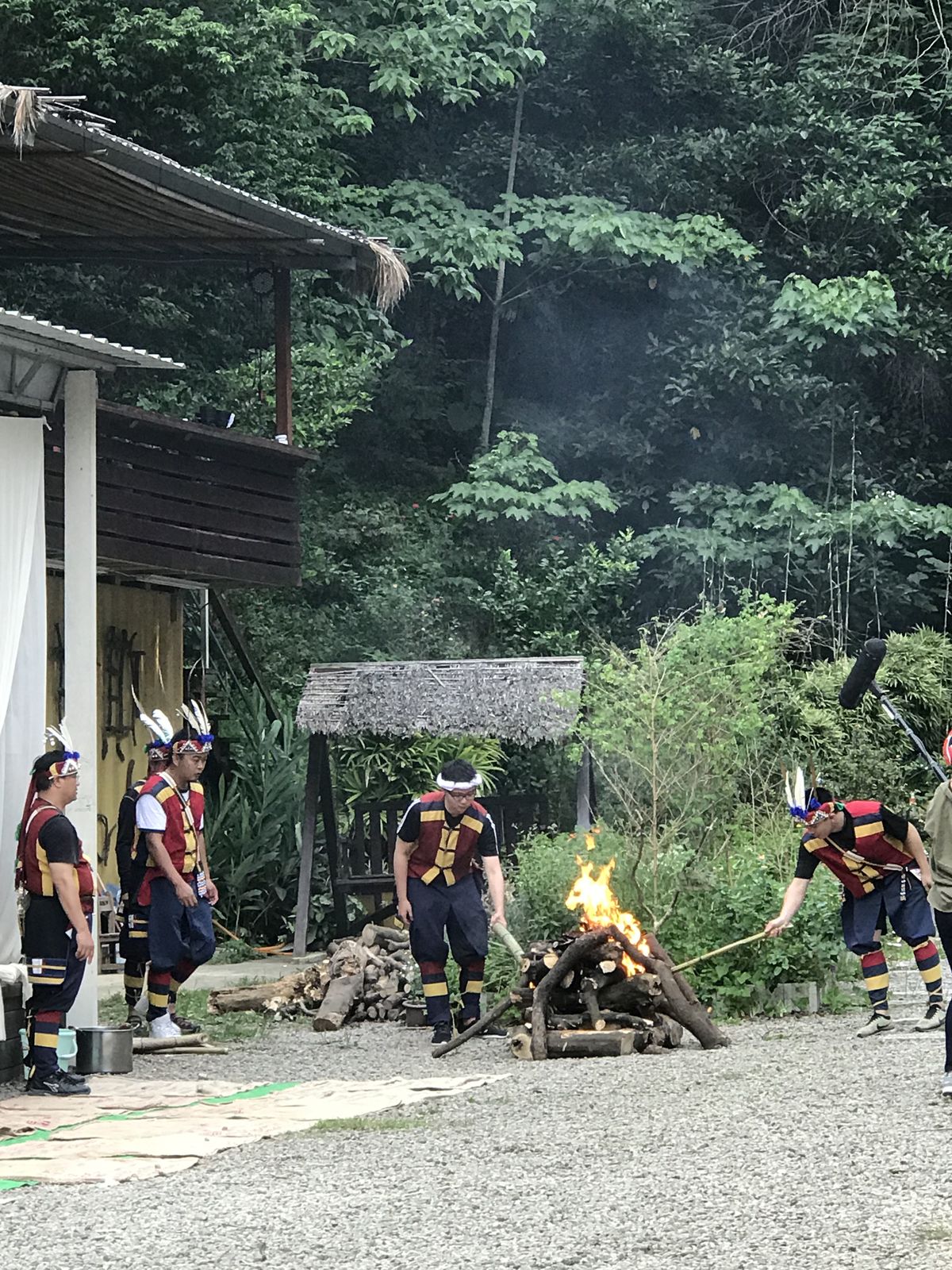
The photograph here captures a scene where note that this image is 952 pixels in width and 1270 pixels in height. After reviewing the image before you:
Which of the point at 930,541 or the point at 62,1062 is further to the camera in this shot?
the point at 930,541

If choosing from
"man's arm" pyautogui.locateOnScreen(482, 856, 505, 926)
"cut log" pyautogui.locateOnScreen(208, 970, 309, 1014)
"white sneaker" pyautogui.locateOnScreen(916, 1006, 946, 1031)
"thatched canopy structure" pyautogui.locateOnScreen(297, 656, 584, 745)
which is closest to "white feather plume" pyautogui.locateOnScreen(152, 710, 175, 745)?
"man's arm" pyautogui.locateOnScreen(482, 856, 505, 926)

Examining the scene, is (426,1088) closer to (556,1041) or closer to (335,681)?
(556,1041)

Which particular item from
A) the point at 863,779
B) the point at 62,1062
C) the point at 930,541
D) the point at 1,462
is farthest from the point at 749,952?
the point at 930,541

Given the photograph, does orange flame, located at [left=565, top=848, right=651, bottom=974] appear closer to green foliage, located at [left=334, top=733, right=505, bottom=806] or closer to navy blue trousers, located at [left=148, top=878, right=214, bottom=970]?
navy blue trousers, located at [left=148, top=878, right=214, bottom=970]

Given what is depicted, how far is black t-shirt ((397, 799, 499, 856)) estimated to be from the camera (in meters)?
12.1

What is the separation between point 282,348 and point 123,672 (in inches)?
127

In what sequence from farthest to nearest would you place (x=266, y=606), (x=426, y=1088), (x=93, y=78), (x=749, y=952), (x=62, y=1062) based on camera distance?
1. (x=266, y=606)
2. (x=93, y=78)
3. (x=749, y=952)
4. (x=62, y=1062)
5. (x=426, y=1088)

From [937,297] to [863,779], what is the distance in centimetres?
933

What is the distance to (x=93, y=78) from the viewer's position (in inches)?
801

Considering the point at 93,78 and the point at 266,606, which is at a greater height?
the point at 93,78

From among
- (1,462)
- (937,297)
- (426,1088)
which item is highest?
(937,297)

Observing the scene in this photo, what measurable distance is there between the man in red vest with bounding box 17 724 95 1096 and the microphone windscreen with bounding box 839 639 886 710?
4577 millimetres

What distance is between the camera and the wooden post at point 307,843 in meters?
16.9

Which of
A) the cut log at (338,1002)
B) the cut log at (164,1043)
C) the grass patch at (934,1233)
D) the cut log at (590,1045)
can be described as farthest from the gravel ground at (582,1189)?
the cut log at (338,1002)
